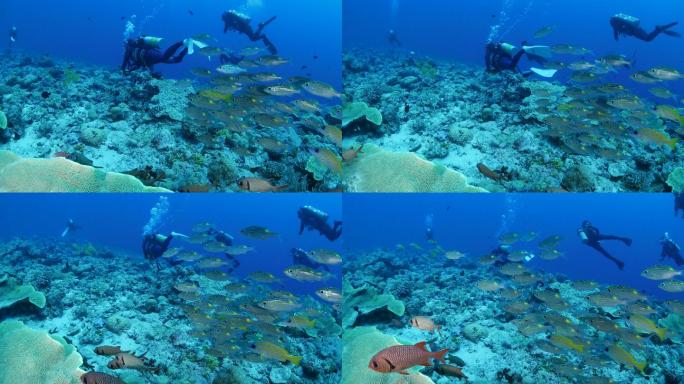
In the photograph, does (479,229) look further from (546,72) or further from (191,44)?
(191,44)

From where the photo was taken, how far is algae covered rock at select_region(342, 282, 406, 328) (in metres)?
7.09

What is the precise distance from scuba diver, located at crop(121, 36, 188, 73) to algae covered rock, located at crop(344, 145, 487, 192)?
371 centimetres

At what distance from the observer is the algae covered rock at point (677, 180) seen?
6930mm

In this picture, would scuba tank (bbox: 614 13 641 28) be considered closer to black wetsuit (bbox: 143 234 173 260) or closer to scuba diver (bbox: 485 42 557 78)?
scuba diver (bbox: 485 42 557 78)

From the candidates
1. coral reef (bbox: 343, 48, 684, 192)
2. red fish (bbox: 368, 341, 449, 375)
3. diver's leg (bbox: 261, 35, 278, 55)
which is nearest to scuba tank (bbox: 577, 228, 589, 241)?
coral reef (bbox: 343, 48, 684, 192)

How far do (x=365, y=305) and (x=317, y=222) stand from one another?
1.71 meters

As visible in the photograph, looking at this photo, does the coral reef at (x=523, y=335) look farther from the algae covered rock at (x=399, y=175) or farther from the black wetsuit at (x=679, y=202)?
the black wetsuit at (x=679, y=202)

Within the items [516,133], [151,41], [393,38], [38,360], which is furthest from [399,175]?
[38,360]

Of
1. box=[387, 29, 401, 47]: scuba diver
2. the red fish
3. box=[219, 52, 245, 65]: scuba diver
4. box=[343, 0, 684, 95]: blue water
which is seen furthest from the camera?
box=[387, 29, 401, 47]: scuba diver

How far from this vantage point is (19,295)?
22.8 feet

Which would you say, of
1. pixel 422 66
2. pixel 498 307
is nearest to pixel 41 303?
pixel 498 307

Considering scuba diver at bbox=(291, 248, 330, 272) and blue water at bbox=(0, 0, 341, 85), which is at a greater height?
blue water at bbox=(0, 0, 341, 85)

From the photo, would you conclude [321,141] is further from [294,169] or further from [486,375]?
[486,375]

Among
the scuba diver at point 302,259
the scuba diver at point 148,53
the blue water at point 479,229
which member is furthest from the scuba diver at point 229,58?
the scuba diver at point 302,259
